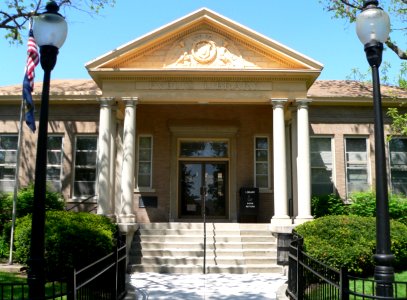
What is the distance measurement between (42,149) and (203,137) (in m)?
12.8

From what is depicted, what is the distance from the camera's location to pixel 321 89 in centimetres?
2002

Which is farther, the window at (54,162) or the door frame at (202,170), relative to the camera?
the window at (54,162)

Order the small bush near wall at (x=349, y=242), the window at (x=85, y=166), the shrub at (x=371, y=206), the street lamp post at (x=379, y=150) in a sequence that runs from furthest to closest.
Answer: the window at (x=85, y=166) < the shrub at (x=371, y=206) < the small bush near wall at (x=349, y=242) < the street lamp post at (x=379, y=150)

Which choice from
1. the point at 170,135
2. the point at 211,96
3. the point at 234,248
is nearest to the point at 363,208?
the point at 234,248

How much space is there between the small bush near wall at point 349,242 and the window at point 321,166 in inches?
247

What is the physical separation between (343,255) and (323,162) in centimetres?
855

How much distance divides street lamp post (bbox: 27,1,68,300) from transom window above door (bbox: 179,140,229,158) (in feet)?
41.0

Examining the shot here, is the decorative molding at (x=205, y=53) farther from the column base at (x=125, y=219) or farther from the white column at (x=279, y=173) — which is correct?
the column base at (x=125, y=219)

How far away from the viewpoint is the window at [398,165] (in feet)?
60.7

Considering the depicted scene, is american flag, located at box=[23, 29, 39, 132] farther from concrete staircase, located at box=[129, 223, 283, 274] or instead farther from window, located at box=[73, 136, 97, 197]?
window, located at box=[73, 136, 97, 197]

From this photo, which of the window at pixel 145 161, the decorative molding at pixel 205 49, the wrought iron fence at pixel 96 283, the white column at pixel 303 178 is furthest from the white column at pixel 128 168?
the white column at pixel 303 178

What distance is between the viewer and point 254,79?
14.8 meters

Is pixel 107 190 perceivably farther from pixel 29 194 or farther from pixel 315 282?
pixel 315 282

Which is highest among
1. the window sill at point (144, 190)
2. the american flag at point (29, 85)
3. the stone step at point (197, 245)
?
the american flag at point (29, 85)
